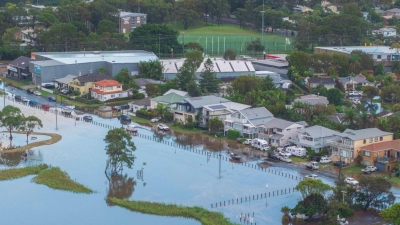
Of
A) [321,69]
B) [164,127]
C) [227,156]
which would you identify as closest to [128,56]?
[321,69]

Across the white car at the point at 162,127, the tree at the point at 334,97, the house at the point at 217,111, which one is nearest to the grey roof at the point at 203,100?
the house at the point at 217,111

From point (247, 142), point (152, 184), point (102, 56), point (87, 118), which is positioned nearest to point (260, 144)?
point (247, 142)

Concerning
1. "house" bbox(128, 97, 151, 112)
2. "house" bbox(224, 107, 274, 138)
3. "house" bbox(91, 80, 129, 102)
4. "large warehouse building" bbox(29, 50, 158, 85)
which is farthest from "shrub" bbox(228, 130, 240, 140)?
"large warehouse building" bbox(29, 50, 158, 85)

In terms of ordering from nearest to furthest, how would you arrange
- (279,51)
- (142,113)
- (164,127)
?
(164,127)
(142,113)
(279,51)

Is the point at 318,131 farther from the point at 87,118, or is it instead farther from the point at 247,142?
→ the point at 87,118

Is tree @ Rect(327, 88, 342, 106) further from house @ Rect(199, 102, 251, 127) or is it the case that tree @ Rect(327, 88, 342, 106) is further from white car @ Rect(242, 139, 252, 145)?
white car @ Rect(242, 139, 252, 145)

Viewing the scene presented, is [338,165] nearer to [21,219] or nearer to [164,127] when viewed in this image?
[164,127]
